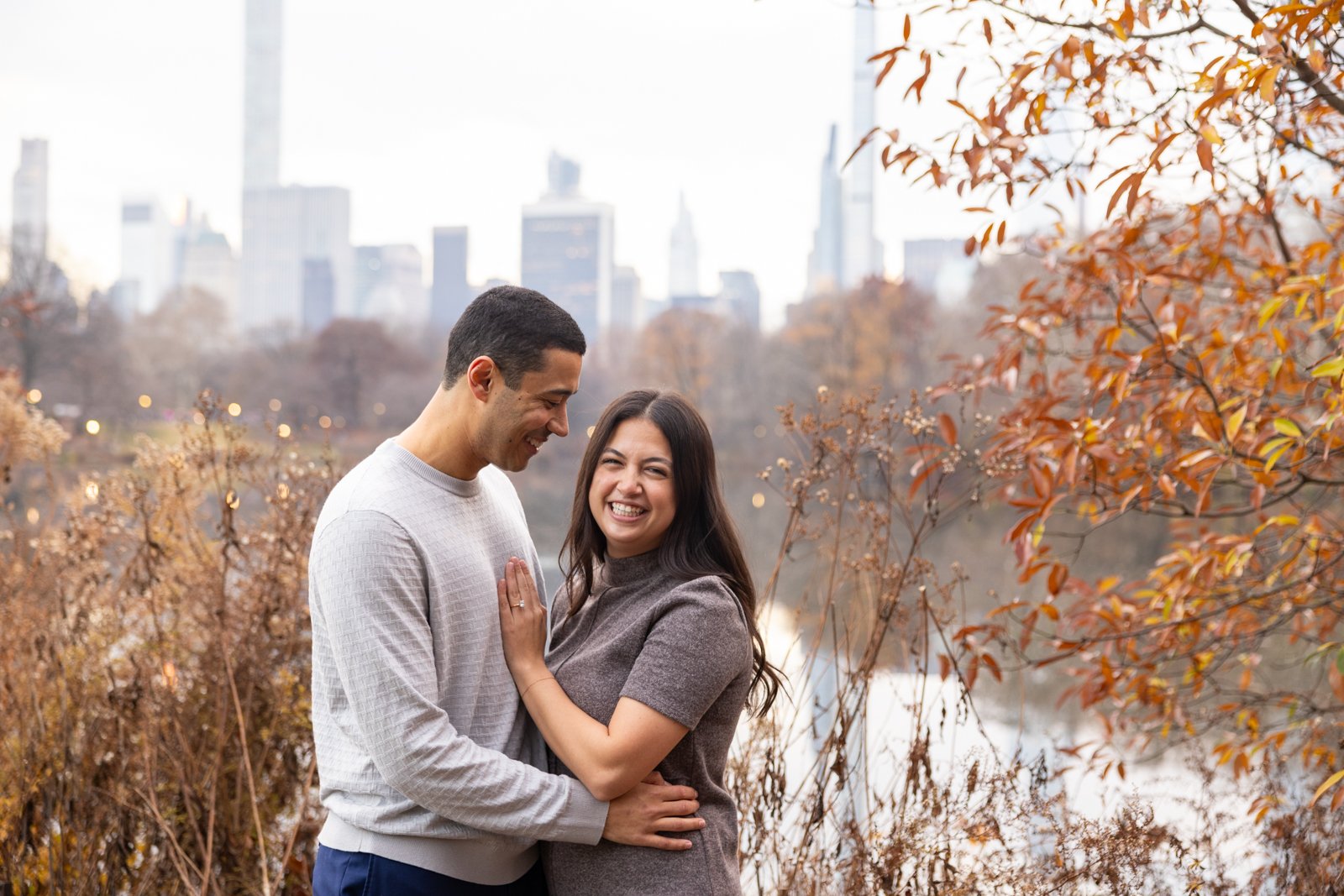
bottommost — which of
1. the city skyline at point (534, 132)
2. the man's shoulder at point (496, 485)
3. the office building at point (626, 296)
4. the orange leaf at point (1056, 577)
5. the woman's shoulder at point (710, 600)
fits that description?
the orange leaf at point (1056, 577)

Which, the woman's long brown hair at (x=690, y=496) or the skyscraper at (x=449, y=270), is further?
the skyscraper at (x=449, y=270)

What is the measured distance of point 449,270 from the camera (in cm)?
9700

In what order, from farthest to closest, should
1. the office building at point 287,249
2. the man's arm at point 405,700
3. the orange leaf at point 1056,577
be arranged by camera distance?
the office building at point 287,249 → the orange leaf at point 1056,577 → the man's arm at point 405,700

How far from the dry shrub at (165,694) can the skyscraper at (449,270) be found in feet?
308

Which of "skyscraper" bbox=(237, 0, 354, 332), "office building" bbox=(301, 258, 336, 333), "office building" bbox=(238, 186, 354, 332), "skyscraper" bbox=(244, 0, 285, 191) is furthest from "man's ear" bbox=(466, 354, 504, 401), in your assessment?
"skyscraper" bbox=(244, 0, 285, 191)

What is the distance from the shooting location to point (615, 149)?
4026 inches

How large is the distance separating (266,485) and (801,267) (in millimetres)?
92524

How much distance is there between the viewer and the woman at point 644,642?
1.63m

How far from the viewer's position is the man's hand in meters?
1.66

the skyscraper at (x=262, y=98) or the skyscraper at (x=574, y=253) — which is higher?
the skyscraper at (x=262, y=98)

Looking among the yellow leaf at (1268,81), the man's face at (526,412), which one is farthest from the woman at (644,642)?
the yellow leaf at (1268,81)

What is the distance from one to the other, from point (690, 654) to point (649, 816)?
25 centimetres

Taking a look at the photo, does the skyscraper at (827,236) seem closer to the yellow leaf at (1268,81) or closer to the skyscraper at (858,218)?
the skyscraper at (858,218)

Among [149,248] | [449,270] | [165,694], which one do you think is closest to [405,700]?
[165,694]
